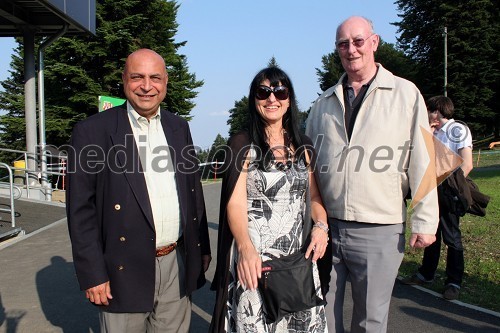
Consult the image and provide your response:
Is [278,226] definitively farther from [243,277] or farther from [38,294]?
[38,294]

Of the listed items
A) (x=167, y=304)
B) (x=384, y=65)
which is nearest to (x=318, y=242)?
(x=167, y=304)

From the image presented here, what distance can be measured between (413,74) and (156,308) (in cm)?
4715

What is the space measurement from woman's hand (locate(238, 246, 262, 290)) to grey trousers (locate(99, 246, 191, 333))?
53 centimetres

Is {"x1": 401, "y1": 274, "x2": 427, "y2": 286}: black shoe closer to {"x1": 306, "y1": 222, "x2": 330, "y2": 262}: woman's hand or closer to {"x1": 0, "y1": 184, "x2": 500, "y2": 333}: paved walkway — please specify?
{"x1": 0, "y1": 184, "x2": 500, "y2": 333}: paved walkway

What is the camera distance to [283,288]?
241 centimetres

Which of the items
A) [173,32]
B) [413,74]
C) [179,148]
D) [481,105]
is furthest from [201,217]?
[413,74]

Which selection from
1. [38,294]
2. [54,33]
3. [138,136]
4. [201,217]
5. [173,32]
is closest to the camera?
[138,136]

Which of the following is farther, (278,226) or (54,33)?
(54,33)

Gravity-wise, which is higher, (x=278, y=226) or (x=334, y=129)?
(x=334, y=129)

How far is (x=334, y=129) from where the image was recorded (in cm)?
290

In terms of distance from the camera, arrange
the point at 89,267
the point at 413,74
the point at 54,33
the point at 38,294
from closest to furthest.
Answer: the point at 89,267 < the point at 38,294 < the point at 54,33 < the point at 413,74

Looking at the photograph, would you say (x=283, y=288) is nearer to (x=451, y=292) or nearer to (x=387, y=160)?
(x=387, y=160)

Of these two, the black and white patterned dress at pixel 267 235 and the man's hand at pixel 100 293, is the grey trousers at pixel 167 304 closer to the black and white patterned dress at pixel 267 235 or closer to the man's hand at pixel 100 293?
the man's hand at pixel 100 293

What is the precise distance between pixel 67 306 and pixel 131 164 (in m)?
2.72
